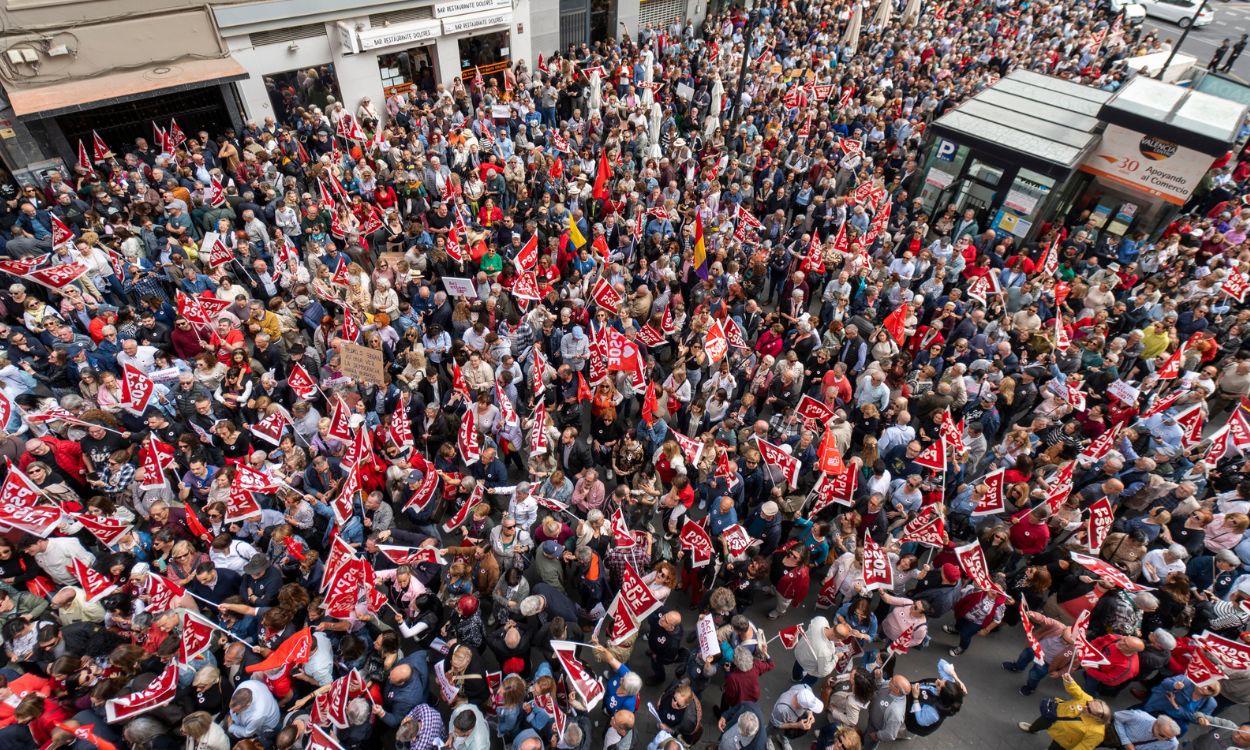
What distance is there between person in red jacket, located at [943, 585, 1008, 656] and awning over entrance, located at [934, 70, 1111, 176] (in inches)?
428

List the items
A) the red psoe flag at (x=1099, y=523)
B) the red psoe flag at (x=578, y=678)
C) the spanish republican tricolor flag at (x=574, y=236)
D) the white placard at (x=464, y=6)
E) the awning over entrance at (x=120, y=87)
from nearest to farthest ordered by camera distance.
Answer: the red psoe flag at (x=578, y=678), the red psoe flag at (x=1099, y=523), the spanish republican tricolor flag at (x=574, y=236), the awning over entrance at (x=120, y=87), the white placard at (x=464, y=6)

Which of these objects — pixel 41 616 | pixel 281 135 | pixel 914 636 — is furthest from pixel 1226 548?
pixel 281 135

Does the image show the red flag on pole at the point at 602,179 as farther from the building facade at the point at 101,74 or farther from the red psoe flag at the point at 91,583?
the building facade at the point at 101,74

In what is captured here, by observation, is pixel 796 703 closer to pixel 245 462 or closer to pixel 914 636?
pixel 914 636

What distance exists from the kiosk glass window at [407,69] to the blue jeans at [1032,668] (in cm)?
2093

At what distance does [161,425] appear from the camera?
25.2 ft

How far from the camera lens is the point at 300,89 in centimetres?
1891

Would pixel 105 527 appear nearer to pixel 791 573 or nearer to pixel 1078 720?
pixel 791 573

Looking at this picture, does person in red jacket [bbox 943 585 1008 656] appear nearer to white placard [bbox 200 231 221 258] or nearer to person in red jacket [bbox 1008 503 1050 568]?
person in red jacket [bbox 1008 503 1050 568]

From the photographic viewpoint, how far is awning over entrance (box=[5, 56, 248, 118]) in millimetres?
14266

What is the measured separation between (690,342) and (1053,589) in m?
5.79

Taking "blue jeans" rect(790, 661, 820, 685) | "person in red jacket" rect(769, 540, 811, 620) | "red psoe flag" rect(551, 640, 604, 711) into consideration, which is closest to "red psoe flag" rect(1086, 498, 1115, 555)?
"person in red jacket" rect(769, 540, 811, 620)

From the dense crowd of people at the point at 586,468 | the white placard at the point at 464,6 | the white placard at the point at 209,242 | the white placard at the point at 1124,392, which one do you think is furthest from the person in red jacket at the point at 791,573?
the white placard at the point at 464,6

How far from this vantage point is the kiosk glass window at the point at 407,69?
19.9 m
